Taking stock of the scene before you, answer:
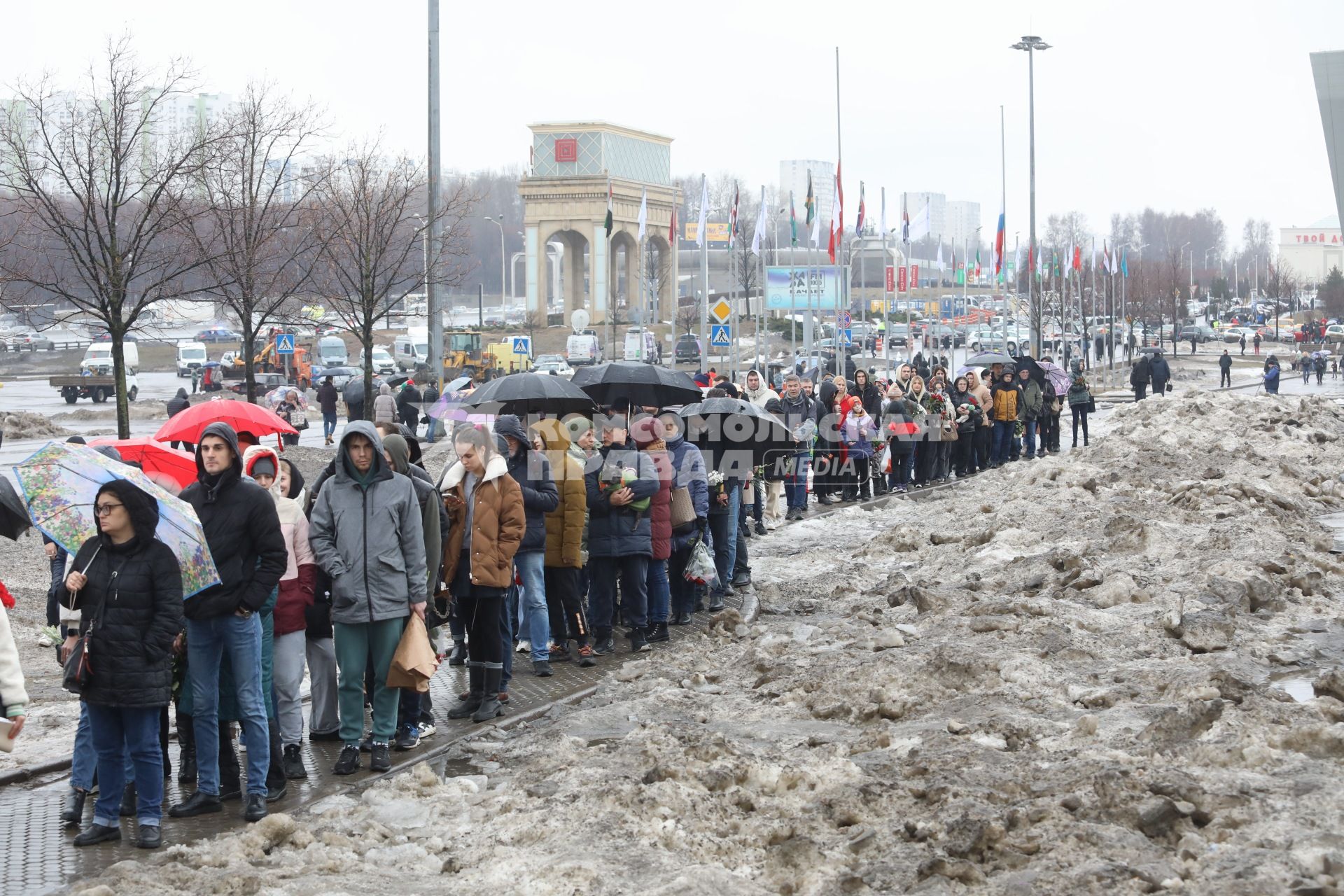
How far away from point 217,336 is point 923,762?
10335 cm

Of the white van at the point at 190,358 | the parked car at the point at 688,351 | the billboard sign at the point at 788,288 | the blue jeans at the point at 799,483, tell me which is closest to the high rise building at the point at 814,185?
the billboard sign at the point at 788,288

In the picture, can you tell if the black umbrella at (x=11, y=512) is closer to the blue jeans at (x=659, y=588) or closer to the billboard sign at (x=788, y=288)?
the blue jeans at (x=659, y=588)

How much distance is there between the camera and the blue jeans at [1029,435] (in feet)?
92.7

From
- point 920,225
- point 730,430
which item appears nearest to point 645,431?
point 730,430

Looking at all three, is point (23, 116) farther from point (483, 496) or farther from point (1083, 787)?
point (1083, 787)

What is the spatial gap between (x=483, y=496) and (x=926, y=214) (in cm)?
3700

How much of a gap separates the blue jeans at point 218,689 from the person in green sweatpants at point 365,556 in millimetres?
663

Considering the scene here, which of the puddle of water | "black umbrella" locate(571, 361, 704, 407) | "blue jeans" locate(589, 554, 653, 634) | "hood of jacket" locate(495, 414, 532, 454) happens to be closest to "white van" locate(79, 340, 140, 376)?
"black umbrella" locate(571, 361, 704, 407)

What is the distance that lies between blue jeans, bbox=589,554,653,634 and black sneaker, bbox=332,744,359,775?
346 centimetres

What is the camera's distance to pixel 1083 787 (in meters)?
7.14

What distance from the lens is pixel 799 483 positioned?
67.0 ft

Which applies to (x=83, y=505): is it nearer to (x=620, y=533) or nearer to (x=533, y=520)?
(x=533, y=520)

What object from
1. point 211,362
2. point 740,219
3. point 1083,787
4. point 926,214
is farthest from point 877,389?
point 740,219

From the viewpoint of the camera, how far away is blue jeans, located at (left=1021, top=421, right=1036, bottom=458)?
92.7 ft
